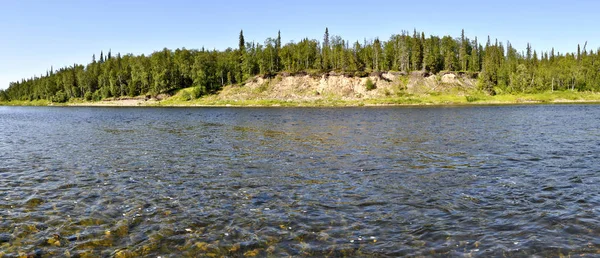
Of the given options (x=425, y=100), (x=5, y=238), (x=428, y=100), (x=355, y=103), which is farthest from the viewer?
(x=355, y=103)

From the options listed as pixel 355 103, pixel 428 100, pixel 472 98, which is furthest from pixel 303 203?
pixel 472 98

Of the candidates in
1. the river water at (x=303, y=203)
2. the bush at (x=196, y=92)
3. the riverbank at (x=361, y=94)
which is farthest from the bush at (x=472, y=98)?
the river water at (x=303, y=203)

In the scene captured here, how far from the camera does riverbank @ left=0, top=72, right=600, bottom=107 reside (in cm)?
15758

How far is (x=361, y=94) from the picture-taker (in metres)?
170

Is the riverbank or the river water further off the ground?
the riverbank

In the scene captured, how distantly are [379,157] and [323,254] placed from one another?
17823 millimetres

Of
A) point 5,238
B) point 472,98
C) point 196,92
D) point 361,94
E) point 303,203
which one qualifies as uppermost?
point 196,92

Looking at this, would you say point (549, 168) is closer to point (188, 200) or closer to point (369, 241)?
point (369, 241)

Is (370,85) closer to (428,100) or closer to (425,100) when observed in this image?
(425,100)

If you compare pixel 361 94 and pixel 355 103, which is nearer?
pixel 355 103

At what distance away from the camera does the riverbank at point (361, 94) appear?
157575mm

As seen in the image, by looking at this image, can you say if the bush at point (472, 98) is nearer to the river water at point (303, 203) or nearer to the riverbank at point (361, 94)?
the riverbank at point (361, 94)

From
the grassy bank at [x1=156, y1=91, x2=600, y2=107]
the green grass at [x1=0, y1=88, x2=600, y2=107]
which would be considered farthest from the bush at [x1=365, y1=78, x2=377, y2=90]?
the grassy bank at [x1=156, y1=91, x2=600, y2=107]

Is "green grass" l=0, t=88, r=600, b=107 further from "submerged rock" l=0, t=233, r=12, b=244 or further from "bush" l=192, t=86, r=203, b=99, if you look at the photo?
"submerged rock" l=0, t=233, r=12, b=244
